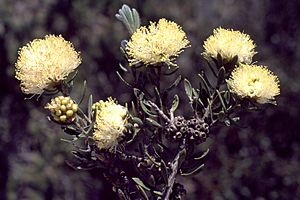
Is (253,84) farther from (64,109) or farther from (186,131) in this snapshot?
(64,109)

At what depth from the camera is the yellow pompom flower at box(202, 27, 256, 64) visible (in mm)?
1407

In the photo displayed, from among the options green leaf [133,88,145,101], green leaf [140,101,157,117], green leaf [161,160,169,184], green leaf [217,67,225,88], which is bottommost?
green leaf [161,160,169,184]

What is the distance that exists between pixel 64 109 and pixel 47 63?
122mm

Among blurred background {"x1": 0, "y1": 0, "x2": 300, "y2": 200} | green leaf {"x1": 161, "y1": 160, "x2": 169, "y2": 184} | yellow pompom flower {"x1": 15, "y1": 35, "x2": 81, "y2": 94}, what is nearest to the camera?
green leaf {"x1": 161, "y1": 160, "x2": 169, "y2": 184}

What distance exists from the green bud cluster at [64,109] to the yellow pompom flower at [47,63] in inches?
2.2

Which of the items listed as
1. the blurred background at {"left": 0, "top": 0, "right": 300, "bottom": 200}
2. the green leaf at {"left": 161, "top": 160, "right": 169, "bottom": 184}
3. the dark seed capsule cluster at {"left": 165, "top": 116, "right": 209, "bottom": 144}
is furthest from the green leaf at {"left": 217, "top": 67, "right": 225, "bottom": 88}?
the blurred background at {"left": 0, "top": 0, "right": 300, "bottom": 200}

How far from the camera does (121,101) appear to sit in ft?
17.4

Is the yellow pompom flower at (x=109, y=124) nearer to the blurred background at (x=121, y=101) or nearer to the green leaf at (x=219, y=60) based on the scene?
the green leaf at (x=219, y=60)

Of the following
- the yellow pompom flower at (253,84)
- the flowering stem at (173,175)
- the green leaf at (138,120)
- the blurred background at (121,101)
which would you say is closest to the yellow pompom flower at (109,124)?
the green leaf at (138,120)

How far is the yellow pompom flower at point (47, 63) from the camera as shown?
1.36m

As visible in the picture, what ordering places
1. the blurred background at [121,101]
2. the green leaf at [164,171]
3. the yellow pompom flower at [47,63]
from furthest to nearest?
1. the blurred background at [121,101]
2. the yellow pompom flower at [47,63]
3. the green leaf at [164,171]

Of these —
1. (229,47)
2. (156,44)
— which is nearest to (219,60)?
(229,47)

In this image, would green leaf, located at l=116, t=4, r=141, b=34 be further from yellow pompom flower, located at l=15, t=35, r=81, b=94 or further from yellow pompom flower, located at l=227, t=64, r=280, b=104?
yellow pompom flower, located at l=227, t=64, r=280, b=104

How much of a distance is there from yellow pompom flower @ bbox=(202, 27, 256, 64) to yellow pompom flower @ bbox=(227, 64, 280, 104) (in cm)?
4
